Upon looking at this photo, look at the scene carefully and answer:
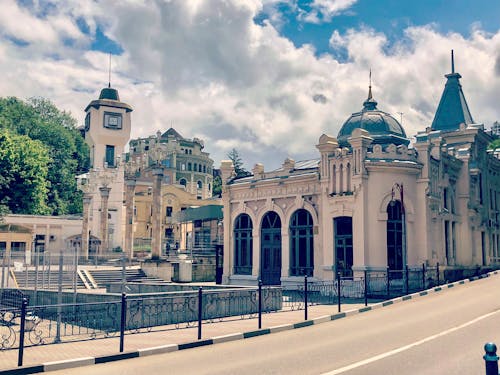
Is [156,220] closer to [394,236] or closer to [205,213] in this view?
[205,213]

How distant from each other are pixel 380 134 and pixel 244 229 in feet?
33.0

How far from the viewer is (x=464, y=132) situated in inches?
1379

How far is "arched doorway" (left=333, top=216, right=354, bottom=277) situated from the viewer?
2775 centimetres

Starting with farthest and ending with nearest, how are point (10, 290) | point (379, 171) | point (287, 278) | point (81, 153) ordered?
point (81, 153) → point (287, 278) → point (379, 171) → point (10, 290)

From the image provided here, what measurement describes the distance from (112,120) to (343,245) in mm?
46672

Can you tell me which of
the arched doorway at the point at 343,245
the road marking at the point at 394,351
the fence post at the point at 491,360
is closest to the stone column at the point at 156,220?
the arched doorway at the point at 343,245

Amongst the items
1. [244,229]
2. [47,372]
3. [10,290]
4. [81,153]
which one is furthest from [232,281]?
[81,153]

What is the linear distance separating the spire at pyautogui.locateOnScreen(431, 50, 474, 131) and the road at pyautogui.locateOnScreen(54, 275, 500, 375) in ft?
81.1

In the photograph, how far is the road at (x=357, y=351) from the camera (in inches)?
388

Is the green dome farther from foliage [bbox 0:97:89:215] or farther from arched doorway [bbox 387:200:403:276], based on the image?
arched doorway [bbox 387:200:403:276]

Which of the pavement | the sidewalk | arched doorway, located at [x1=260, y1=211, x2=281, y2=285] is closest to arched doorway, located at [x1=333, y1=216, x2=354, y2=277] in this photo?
arched doorway, located at [x1=260, y1=211, x2=281, y2=285]

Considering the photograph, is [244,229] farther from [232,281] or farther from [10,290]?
[10,290]

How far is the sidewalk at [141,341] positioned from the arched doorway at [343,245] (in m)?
9.18

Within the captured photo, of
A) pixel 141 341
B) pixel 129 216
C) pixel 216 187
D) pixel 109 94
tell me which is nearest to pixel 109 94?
pixel 109 94
